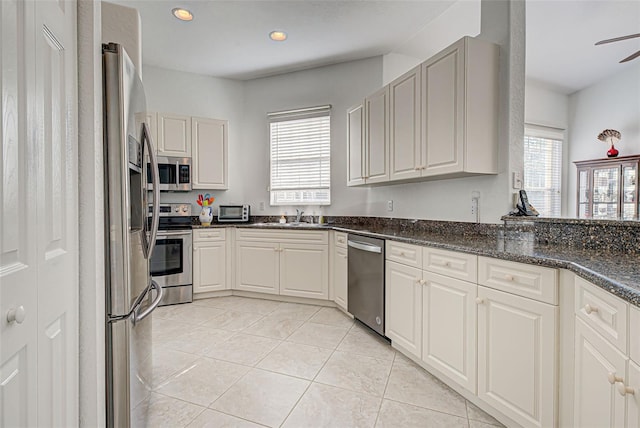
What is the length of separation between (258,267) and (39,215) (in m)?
3.08

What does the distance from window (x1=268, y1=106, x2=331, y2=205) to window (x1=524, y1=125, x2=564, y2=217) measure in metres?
3.33

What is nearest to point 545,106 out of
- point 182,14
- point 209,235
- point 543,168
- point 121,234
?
point 543,168

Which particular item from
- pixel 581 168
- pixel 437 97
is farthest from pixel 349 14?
pixel 581 168

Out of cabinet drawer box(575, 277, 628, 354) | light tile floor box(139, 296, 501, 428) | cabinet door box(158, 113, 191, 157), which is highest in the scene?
cabinet door box(158, 113, 191, 157)

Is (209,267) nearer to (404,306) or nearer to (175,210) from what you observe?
(175,210)

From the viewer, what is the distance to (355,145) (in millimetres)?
3600

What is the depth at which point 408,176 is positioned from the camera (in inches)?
109

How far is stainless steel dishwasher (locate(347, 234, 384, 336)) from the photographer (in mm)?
2689

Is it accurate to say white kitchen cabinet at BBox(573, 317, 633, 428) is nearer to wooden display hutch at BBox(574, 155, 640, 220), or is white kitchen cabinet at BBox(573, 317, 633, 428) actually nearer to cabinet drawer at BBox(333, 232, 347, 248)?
cabinet drawer at BBox(333, 232, 347, 248)

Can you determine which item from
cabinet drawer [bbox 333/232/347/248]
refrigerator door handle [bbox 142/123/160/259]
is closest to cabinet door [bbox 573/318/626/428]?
refrigerator door handle [bbox 142/123/160/259]

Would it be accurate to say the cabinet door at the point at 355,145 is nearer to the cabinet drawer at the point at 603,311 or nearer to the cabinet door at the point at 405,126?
the cabinet door at the point at 405,126

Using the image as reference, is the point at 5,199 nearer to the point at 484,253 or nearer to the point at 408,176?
the point at 484,253

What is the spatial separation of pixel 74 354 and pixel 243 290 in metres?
2.96

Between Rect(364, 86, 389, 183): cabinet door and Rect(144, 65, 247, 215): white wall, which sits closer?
Rect(364, 86, 389, 183): cabinet door
